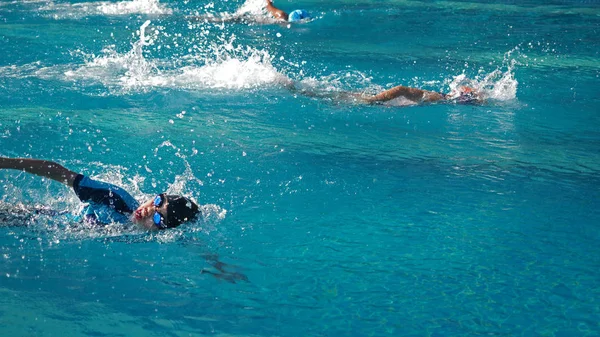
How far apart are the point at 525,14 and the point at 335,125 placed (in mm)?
8526

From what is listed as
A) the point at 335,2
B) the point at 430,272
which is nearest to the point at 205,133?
the point at 430,272

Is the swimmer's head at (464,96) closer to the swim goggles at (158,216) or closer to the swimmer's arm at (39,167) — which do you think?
the swim goggles at (158,216)

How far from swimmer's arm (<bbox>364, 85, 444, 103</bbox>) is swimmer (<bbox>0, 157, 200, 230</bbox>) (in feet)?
12.1

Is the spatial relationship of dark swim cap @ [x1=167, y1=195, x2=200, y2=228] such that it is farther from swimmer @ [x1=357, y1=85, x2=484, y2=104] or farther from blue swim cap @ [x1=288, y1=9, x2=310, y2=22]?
blue swim cap @ [x1=288, y1=9, x2=310, y2=22]

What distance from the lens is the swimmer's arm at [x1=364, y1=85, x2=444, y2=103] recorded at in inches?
298

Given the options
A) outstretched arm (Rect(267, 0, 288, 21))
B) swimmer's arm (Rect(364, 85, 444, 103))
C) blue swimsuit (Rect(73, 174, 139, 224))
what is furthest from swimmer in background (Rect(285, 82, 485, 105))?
outstretched arm (Rect(267, 0, 288, 21))

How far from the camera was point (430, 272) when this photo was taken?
4.31 m

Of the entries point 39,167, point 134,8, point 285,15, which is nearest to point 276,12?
point 285,15

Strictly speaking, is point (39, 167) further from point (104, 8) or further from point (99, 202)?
point (104, 8)

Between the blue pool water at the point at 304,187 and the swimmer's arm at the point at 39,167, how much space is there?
0.37m

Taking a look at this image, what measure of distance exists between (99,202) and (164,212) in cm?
53

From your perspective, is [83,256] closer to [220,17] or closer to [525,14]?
[220,17]

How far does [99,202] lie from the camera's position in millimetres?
4426

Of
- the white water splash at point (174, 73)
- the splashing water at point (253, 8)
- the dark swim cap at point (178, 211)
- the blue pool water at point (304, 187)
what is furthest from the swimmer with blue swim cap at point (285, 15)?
the dark swim cap at point (178, 211)
